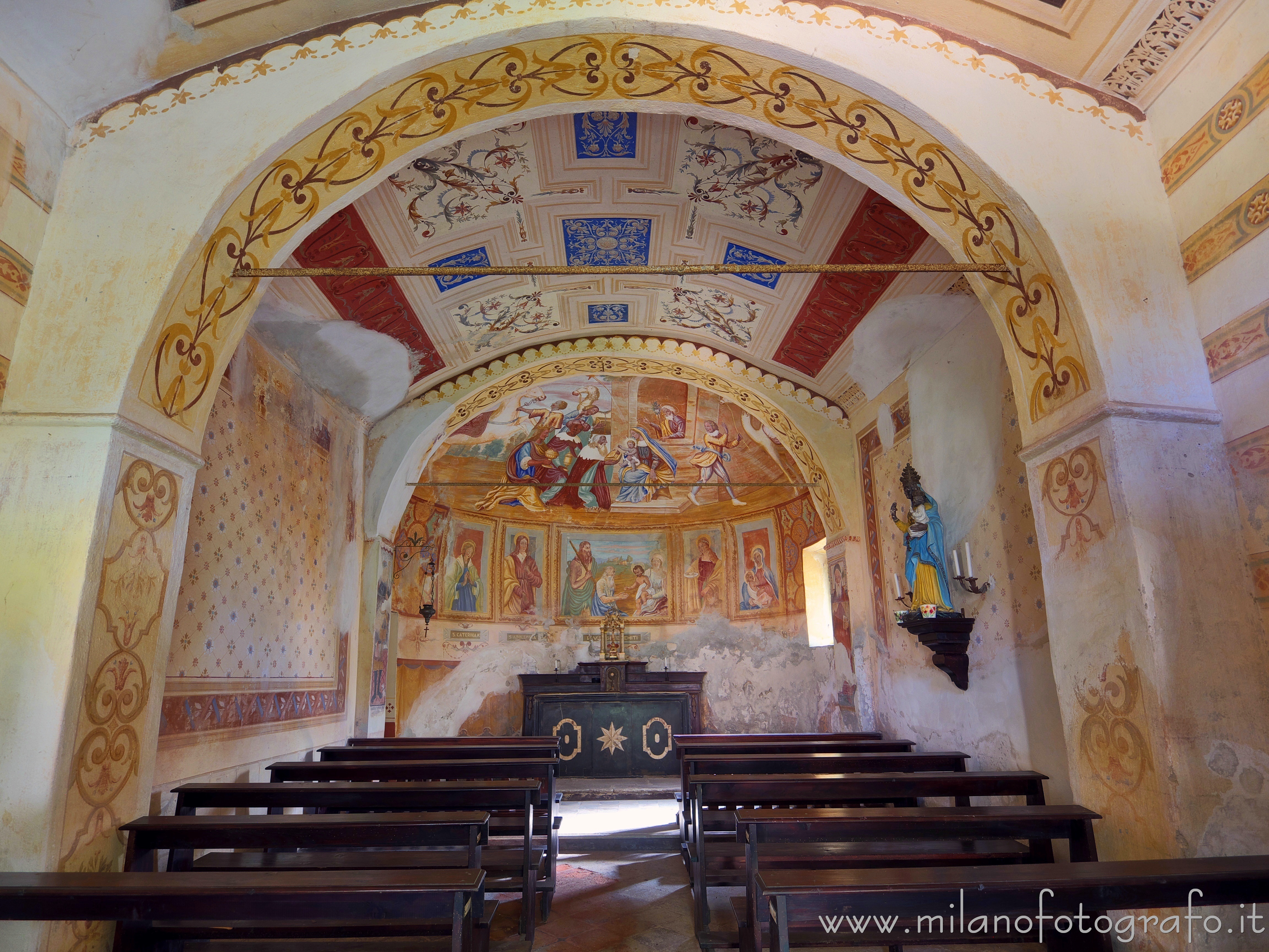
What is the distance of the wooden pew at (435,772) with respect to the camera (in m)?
6.11

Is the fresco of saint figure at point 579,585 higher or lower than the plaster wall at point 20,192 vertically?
lower

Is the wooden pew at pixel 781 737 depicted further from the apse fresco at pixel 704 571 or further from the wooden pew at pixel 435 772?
the apse fresco at pixel 704 571

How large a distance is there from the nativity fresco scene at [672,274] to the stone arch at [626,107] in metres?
0.03

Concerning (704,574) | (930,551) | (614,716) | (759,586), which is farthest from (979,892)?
(704,574)

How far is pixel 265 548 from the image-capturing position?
7.25 meters

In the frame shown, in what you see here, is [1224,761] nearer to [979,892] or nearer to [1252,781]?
[1252,781]

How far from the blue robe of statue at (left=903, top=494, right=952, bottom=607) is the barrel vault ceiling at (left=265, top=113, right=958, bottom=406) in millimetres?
2150

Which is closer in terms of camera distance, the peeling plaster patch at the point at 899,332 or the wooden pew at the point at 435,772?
the wooden pew at the point at 435,772

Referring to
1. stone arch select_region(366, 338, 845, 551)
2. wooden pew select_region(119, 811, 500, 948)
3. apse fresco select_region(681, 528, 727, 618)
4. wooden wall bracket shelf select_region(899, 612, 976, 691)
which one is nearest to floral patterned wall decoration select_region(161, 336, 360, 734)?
stone arch select_region(366, 338, 845, 551)

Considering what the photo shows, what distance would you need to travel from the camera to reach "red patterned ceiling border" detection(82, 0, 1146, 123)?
495 centimetres

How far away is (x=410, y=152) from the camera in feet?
18.0

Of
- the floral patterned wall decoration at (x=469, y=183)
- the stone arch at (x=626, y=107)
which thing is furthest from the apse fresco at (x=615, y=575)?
the stone arch at (x=626, y=107)

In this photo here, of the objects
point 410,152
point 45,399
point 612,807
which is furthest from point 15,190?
point 612,807

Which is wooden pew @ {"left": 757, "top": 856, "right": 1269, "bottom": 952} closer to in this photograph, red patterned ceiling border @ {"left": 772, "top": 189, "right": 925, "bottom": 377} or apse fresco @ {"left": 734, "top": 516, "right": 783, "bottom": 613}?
red patterned ceiling border @ {"left": 772, "top": 189, "right": 925, "bottom": 377}
